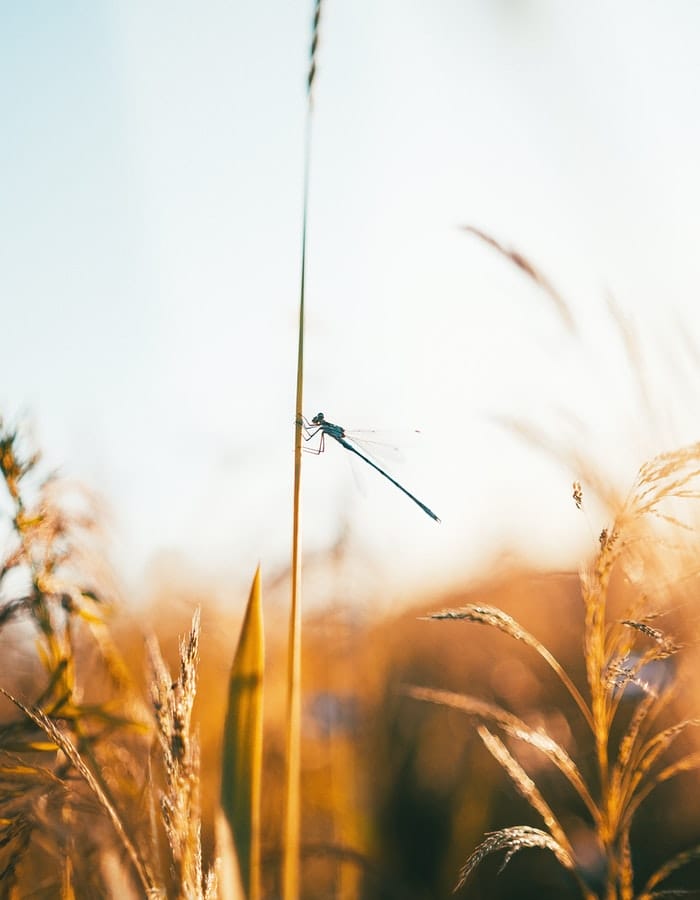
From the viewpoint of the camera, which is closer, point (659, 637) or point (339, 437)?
point (659, 637)

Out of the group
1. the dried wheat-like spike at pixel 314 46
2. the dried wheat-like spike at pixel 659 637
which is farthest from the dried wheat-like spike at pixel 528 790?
the dried wheat-like spike at pixel 314 46

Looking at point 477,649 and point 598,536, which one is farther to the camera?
point 477,649

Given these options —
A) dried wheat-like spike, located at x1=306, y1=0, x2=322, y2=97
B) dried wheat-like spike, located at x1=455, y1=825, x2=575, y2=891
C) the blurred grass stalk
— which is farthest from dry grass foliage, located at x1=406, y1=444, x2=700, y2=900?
dried wheat-like spike, located at x1=306, y1=0, x2=322, y2=97

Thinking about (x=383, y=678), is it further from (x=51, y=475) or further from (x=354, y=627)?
(x=51, y=475)

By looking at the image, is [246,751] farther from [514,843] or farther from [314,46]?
[314,46]

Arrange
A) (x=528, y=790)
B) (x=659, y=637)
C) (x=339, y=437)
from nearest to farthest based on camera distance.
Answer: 1. (x=659, y=637)
2. (x=528, y=790)
3. (x=339, y=437)

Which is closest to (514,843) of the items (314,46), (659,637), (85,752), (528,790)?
(528,790)

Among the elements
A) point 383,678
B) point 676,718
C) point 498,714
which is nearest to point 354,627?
point 383,678

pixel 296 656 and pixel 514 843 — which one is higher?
pixel 296 656
